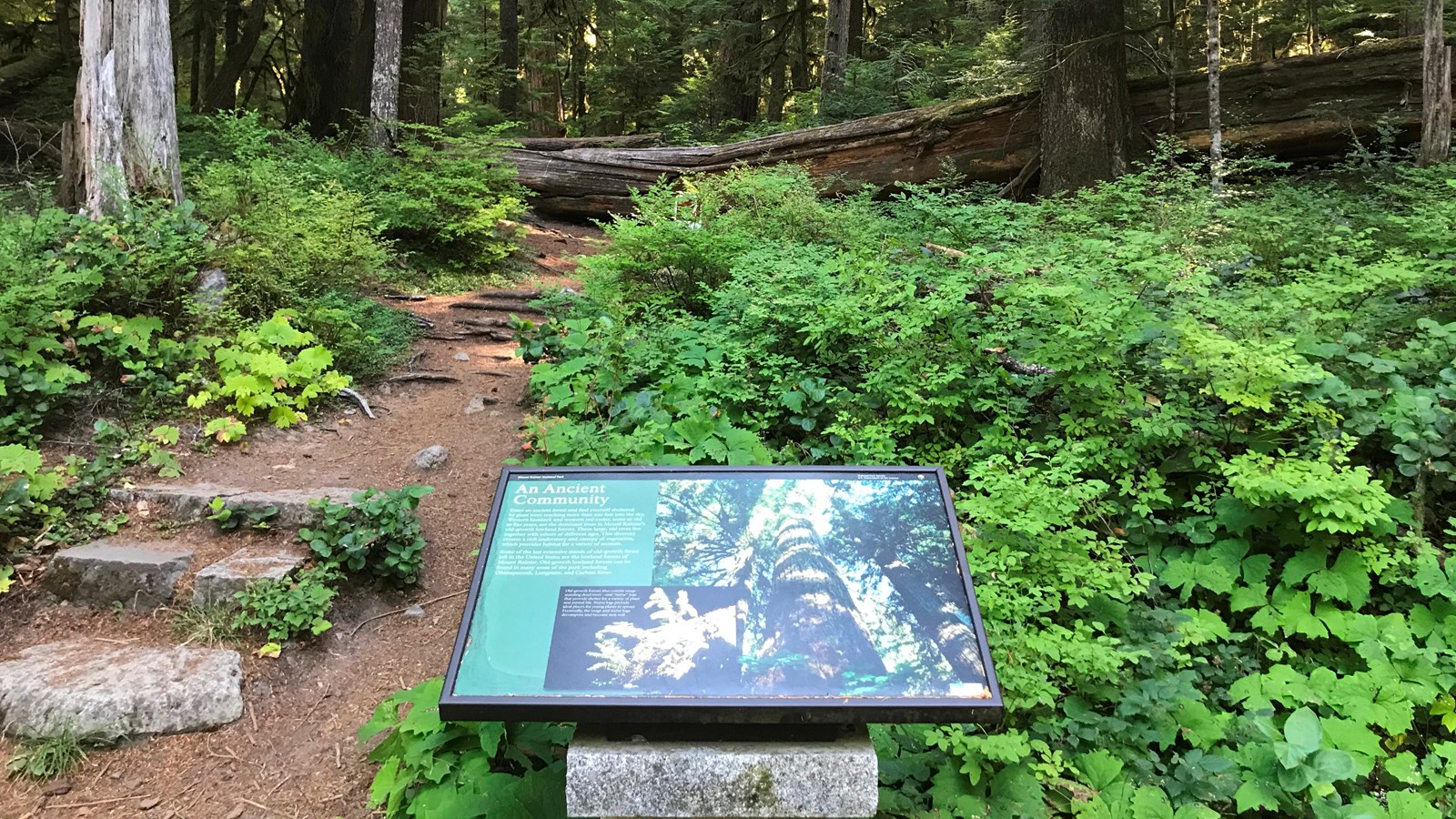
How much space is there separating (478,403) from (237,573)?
2.61 metres

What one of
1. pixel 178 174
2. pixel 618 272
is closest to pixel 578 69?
pixel 178 174

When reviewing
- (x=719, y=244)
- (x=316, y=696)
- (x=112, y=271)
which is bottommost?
(x=316, y=696)

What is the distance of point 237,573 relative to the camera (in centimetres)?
362

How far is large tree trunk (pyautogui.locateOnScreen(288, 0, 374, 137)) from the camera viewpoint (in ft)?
40.2

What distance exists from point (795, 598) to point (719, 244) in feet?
14.2

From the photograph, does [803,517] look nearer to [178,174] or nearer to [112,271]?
[112,271]

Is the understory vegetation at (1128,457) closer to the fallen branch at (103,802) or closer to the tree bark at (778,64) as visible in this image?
the fallen branch at (103,802)

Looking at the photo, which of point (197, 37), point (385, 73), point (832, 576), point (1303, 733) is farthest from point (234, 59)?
point (1303, 733)

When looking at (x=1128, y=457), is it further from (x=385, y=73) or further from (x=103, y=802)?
(x=385, y=73)

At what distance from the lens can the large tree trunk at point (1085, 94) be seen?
8.00 meters

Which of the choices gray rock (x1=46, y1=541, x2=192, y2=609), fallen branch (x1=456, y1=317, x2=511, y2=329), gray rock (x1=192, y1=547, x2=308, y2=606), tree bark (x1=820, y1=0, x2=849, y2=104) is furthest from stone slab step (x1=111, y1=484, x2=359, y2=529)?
tree bark (x1=820, y1=0, x2=849, y2=104)

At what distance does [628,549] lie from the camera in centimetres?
206

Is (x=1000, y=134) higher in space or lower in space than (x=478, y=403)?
higher

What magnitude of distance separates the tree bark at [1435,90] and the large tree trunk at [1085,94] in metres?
2.49
